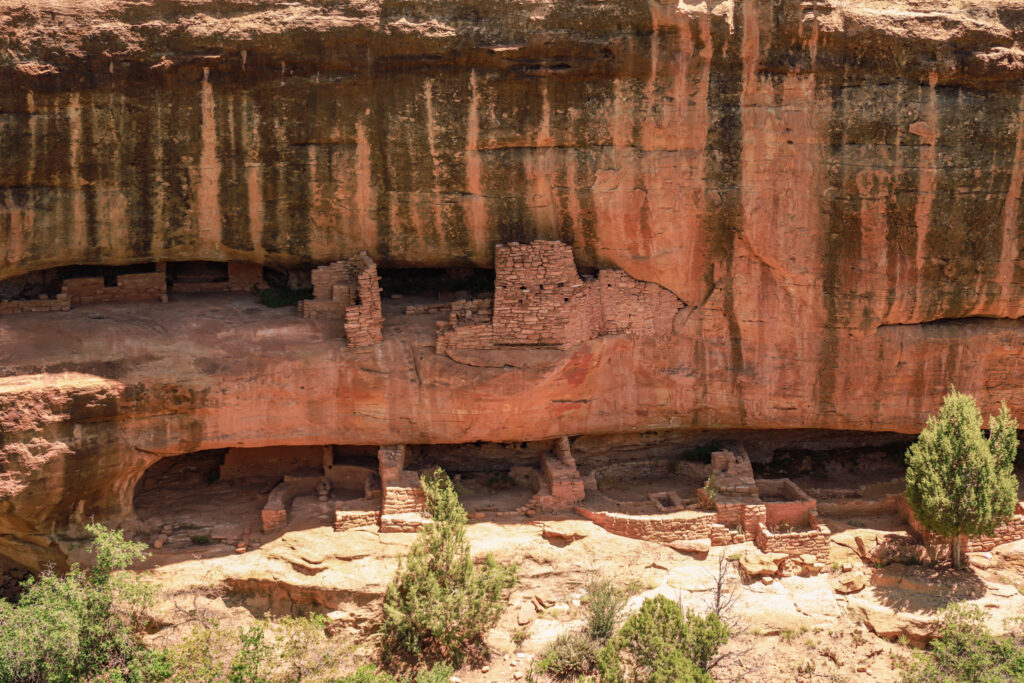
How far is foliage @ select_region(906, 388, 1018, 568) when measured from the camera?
12984mm

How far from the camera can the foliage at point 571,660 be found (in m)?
11.9

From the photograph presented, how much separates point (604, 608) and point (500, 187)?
16.0 ft

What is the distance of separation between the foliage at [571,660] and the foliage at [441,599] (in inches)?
31.9

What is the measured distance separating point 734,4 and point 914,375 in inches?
200

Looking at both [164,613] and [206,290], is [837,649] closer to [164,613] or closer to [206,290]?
[164,613]

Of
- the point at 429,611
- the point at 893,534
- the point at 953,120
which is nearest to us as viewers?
the point at 429,611

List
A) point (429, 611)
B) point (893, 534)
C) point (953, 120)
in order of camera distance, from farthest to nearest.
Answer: point (893, 534)
point (953, 120)
point (429, 611)

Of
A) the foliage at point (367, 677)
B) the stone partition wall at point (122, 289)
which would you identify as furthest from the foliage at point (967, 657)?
the stone partition wall at point (122, 289)

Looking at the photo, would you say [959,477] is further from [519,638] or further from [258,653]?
[258,653]

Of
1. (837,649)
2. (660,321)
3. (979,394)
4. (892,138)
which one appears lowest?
(837,649)

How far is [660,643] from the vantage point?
37.9 ft

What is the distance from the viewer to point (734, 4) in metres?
12.5

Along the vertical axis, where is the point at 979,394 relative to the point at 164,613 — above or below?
above

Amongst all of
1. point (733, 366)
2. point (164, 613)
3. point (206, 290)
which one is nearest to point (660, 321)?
point (733, 366)
